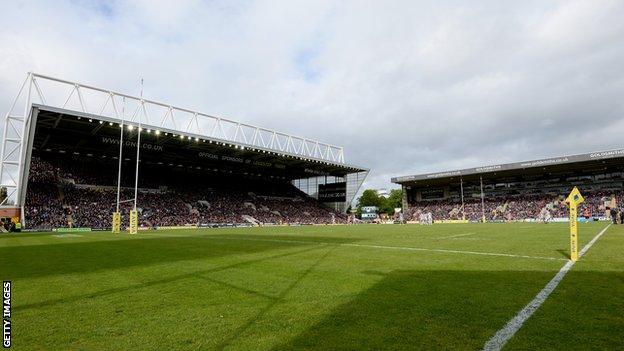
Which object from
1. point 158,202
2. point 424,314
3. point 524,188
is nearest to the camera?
point 424,314

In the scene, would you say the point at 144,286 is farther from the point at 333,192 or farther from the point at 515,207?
the point at 515,207

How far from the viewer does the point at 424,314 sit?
5.09 meters

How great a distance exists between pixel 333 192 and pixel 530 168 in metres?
37.4

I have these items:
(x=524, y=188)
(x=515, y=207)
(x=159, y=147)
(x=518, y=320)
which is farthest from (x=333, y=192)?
(x=518, y=320)

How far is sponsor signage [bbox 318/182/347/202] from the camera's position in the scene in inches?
3091

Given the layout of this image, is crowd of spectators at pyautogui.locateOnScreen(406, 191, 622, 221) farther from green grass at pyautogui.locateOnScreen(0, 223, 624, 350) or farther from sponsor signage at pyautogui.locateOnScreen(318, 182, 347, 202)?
green grass at pyautogui.locateOnScreen(0, 223, 624, 350)

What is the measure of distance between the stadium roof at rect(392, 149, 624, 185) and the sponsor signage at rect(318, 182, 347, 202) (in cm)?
1579

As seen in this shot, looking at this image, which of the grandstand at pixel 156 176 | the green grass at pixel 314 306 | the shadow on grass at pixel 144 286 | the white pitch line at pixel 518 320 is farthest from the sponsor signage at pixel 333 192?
the white pitch line at pixel 518 320

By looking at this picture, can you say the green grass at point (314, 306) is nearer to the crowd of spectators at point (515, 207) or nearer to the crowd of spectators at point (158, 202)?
the crowd of spectators at point (158, 202)

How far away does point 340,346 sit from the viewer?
12.9ft

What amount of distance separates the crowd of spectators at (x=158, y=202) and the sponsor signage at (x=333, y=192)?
9.35 feet

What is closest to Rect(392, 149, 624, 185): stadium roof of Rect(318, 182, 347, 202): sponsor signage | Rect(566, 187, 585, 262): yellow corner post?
Rect(318, 182, 347, 202): sponsor signage

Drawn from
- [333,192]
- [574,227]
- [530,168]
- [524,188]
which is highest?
[530,168]

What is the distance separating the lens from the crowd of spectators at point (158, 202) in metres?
44.3
